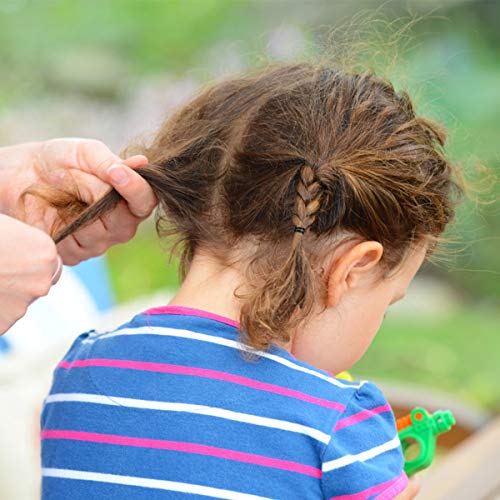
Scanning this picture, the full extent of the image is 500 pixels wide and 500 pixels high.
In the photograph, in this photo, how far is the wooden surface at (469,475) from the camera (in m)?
1.67

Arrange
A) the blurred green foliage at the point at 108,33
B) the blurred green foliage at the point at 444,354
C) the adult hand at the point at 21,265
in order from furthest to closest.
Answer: the blurred green foliage at the point at 108,33 → the blurred green foliage at the point at 444,354 → the adult hand at the point at 21,265

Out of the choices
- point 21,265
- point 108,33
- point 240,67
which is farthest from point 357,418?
point 108,33

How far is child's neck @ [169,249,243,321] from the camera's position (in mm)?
1082

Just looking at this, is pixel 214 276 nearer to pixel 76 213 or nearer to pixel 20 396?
pixel 76 213

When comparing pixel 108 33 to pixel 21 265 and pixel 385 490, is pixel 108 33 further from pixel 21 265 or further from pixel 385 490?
pixel 385 490

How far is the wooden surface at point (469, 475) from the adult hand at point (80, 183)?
82cm

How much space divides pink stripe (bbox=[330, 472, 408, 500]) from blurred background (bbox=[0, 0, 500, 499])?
4.53 feet

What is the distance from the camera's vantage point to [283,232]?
1095mm

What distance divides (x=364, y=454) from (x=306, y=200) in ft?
1.04

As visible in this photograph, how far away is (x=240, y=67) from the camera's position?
9.03 feet

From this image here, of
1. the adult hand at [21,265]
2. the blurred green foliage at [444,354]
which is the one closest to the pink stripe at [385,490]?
the adult hand at [21,265]

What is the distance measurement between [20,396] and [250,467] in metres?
0.85

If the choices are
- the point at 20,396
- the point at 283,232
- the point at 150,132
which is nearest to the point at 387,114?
the point at 283,232

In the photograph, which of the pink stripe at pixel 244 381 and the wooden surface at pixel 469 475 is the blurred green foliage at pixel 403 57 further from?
the pink stripe at pixel 244 381
